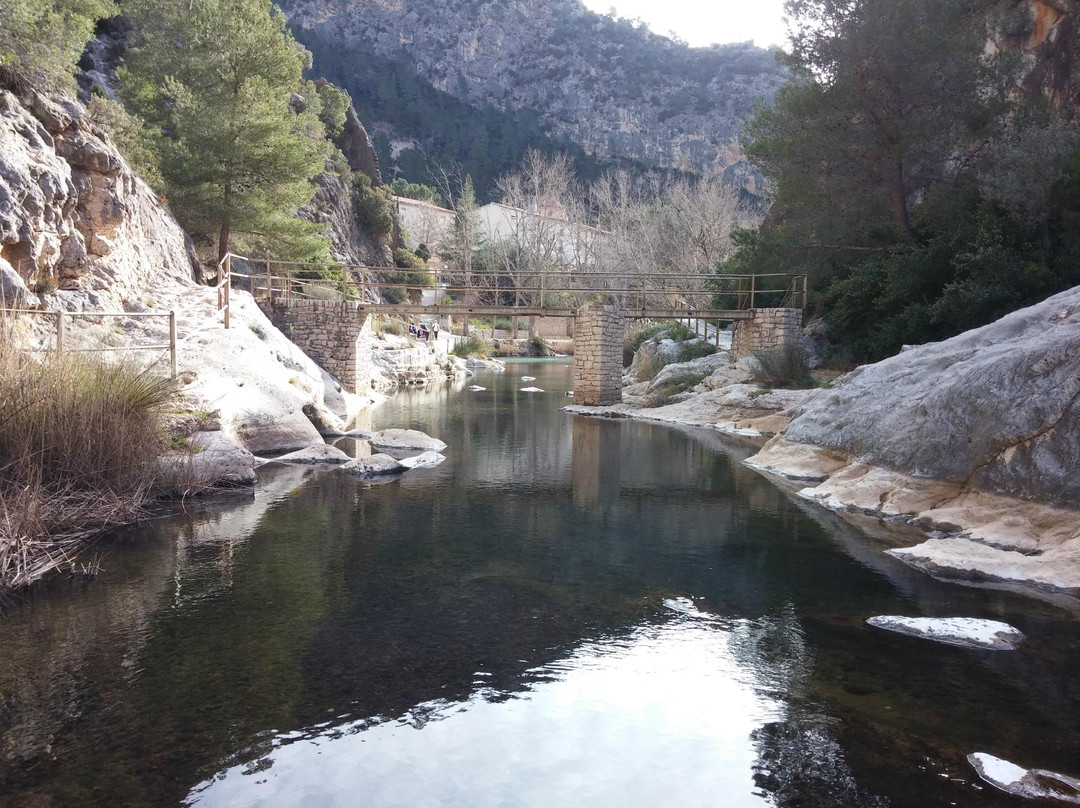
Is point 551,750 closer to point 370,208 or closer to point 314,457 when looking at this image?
point 314,457

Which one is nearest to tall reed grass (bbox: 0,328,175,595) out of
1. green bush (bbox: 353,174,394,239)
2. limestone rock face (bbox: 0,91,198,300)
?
limestone rock face (bbox: 0,91,198,300)

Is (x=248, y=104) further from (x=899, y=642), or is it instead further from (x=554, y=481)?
(x=899, y=642)

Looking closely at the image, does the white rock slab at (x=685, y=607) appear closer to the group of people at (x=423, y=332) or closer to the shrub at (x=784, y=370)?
the shrub at (x=784, y=370)

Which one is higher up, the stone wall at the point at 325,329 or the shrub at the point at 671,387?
the stone wall at the point at 325,329

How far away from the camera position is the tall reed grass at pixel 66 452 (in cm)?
711

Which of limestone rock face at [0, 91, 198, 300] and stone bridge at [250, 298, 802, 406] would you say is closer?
limestone rock face at [0, 91, 198, 300]

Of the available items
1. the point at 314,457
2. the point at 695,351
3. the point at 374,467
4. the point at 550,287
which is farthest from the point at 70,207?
the point at 550,287

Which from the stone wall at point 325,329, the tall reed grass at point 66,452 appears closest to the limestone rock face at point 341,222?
the stone wall at point 325,329

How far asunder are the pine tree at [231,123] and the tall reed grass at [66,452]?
13.5 metres

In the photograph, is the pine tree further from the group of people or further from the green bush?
the green bush

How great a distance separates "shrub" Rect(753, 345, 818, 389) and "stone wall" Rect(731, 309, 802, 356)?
1139 millimetres

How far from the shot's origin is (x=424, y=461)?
13.6 meters

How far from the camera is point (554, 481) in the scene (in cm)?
1262

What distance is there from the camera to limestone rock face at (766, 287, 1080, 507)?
8.54m
